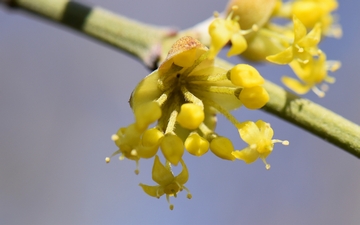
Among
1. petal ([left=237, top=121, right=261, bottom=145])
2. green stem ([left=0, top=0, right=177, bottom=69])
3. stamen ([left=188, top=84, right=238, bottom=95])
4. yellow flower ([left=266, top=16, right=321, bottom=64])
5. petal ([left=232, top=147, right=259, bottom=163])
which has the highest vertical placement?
green stem ([left=0, top=0, right=177, bottom=69])

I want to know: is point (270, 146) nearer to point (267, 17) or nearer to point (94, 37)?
point (267, 17)

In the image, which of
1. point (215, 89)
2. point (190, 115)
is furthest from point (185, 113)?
point (215, 89)

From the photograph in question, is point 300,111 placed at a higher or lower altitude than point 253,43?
lower

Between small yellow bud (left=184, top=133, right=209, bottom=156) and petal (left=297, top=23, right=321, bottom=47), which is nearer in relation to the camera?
small yellow bud (left=184, top=133, right=209, bottom=156)

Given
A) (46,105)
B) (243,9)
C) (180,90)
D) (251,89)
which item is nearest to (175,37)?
(243,9)

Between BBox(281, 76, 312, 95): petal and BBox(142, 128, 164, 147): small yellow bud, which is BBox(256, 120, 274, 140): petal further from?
BBox(281, 76, 312, 95): petal

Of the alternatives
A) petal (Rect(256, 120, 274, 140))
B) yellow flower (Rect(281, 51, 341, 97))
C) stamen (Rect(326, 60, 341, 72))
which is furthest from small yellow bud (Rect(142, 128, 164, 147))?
stamen (Rect(326, 60, 341, 72))
